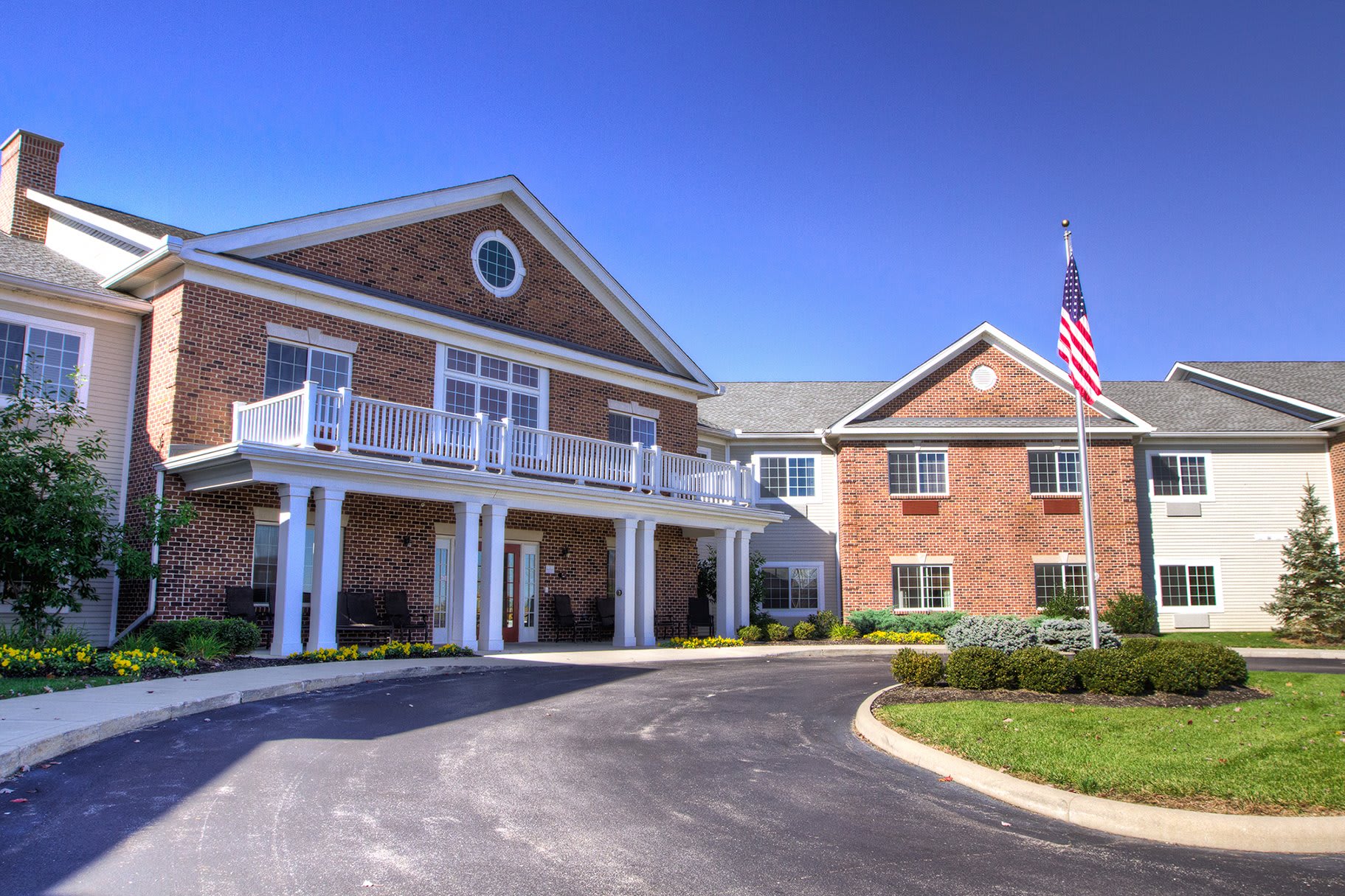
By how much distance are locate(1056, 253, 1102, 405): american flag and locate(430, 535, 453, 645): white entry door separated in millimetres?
11558

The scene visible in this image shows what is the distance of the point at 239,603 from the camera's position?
1577cm

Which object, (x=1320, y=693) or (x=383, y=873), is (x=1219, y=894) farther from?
(x=1320, y=693)

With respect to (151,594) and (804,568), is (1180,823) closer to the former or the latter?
(151,594)

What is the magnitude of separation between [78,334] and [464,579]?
747 cm

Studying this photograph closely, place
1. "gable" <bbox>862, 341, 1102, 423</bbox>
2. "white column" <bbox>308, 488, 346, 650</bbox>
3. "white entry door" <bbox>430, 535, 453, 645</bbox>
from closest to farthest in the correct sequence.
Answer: "white column" <bbox>308, 488, 346, 650</bbox> < "white entry door" <bbox>430, 535, 453, 645</bbox> < "gable" <bbox>862, 341, 1102, 423</bbox>

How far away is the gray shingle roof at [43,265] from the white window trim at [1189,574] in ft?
84.6

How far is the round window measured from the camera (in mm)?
20953

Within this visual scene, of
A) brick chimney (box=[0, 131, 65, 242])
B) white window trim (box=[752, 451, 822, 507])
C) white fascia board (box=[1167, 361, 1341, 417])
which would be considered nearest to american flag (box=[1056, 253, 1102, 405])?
white window trim (box=[752, 451, 822, 507])

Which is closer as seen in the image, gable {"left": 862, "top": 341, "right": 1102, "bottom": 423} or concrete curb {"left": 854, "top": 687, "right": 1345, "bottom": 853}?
concrete curb {"left": 854, "top": 687, "right": 1345, "bottom": 853}

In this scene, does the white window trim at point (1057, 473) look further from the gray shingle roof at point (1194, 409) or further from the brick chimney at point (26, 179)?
the brick chimney at point (26, 179)

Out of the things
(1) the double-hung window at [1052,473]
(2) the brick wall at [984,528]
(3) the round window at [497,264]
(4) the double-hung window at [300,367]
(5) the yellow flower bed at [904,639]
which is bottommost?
(5) the yellow flower bed at [904,639]

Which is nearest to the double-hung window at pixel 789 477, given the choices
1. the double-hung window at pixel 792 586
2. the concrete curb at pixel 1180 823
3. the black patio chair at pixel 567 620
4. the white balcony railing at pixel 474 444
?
the double-hung window at pixel 792 586

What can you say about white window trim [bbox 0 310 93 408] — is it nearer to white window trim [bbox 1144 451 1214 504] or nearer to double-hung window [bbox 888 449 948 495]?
double-hung window [bbox 888 449 948 495]

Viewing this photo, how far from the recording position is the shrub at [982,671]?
12.1m
